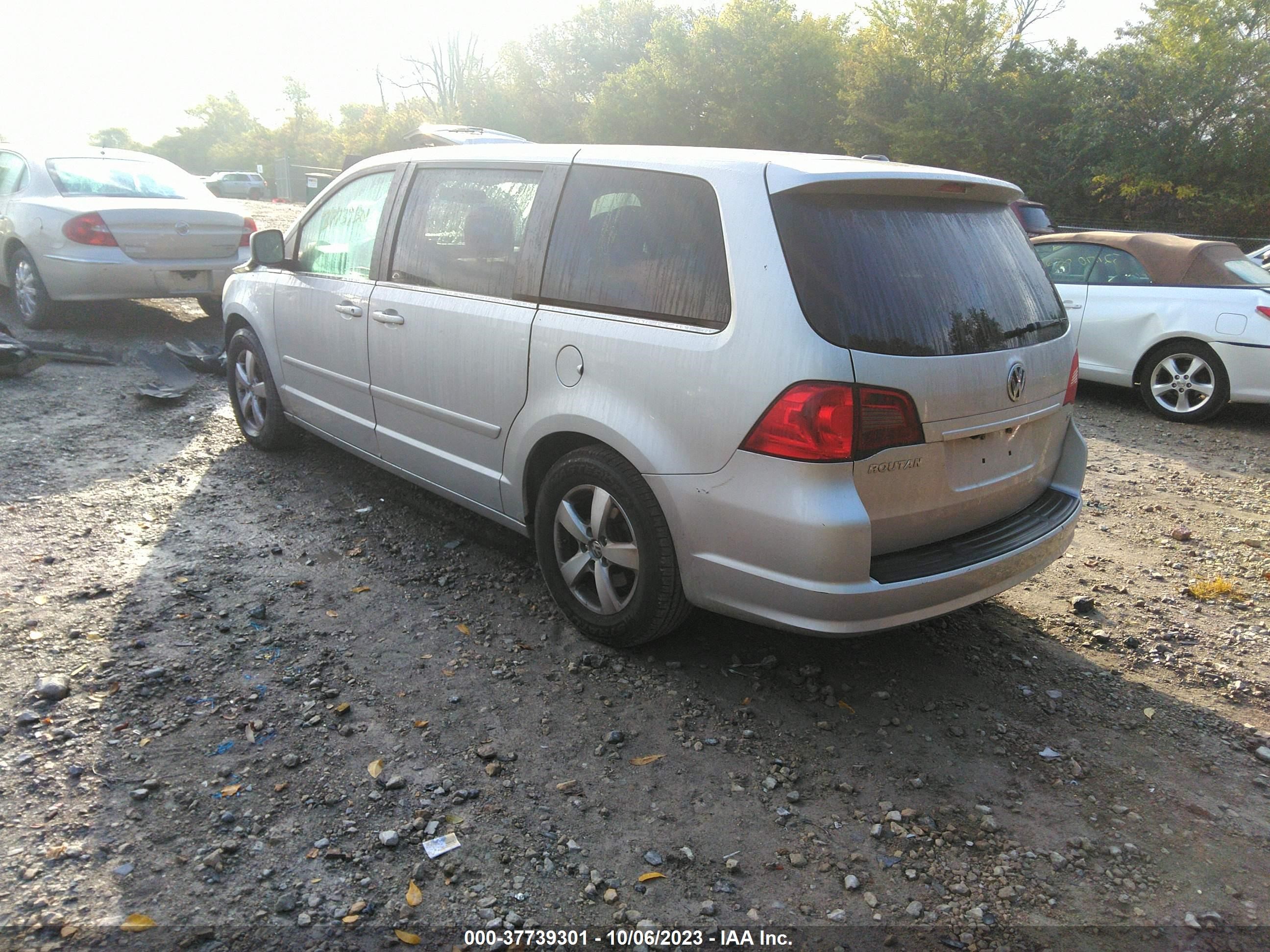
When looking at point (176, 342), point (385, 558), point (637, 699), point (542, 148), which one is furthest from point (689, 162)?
point (176, 342)

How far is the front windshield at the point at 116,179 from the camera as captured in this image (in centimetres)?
862

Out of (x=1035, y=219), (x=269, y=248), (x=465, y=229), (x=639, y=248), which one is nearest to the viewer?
(x=639, y=248)

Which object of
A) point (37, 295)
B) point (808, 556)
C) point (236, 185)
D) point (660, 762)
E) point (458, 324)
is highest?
point (458, 324)

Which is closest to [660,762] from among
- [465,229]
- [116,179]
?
[465,229]

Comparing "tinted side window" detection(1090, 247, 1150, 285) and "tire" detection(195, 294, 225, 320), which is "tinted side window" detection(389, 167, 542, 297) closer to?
"tire" detection(195, 294, 225, 320)

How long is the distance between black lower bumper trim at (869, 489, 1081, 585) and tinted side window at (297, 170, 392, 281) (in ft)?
9.70

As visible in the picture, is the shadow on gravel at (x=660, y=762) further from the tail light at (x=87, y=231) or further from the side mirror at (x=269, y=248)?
the tail light at (x=87, y=231)

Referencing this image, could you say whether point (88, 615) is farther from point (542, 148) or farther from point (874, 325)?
point (874, 325)

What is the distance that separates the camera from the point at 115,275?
26.7 ft

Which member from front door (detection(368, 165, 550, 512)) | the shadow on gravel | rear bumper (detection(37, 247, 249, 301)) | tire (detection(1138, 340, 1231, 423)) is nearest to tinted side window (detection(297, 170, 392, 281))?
front door (detection(368, 165, 550, 512))

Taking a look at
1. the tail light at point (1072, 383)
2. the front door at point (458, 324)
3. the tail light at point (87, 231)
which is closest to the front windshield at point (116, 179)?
the tail light at point (87, 231)

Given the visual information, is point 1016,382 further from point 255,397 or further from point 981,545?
point 255,397

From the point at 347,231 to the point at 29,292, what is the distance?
225 inches

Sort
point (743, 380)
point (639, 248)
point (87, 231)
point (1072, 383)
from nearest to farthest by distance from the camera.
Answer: point (743, 380)
point (639, 248)
point (1072, 383)
point (87, 231)
